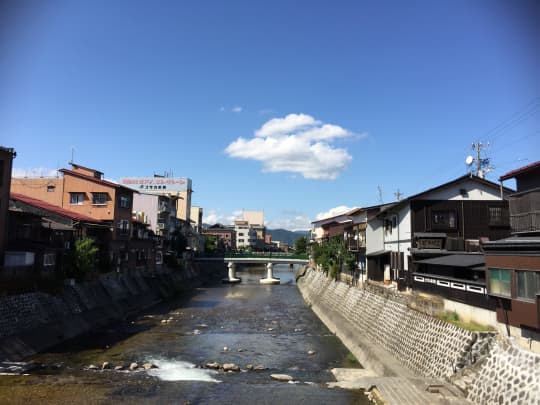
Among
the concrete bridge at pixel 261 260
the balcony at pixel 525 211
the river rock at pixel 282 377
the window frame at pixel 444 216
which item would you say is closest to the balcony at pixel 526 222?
the balcony at pixel 525 211

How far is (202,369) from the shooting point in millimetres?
24141

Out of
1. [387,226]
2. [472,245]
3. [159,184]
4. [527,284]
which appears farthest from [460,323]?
[159,184]

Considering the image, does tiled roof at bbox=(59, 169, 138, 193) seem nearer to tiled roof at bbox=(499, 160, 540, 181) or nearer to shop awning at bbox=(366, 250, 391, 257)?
shop awning at bbox=(366, 250, 391, 257)

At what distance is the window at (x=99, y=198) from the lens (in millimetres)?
48531

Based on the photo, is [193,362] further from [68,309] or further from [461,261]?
[461,261]

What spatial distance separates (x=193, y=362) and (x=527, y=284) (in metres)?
18.9

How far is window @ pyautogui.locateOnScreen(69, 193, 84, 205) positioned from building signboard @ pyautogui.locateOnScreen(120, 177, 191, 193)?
5475cm

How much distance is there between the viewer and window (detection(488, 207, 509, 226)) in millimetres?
31172

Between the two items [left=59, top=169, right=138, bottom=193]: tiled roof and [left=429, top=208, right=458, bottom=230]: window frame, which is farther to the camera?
[left=59, top=169, right=138, bottom=193]: tiled roof

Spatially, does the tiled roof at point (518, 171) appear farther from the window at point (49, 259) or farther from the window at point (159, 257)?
the window at point (159, 257)

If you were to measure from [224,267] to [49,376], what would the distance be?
282ft

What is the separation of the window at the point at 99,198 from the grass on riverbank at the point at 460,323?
130 feet

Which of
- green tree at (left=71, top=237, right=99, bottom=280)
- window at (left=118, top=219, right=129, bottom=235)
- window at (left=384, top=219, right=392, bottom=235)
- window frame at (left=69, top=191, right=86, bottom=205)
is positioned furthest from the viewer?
window at (left=118, top=219, right=129, bottom=235)

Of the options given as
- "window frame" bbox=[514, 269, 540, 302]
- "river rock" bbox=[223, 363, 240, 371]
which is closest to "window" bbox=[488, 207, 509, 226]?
"window frame" bbox=[514, 269, 540, 302]
